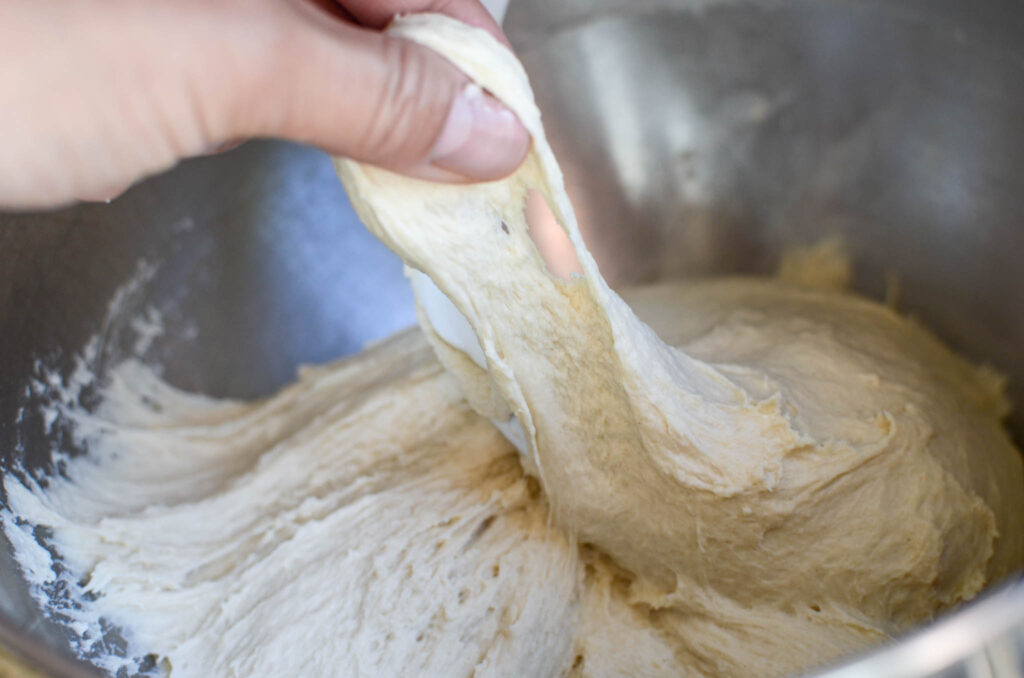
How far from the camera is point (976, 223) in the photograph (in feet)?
4.00

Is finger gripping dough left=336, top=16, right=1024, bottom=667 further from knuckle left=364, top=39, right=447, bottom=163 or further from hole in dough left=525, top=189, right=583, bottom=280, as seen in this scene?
hole in dough left=525, top=189, right=583, bottom=280

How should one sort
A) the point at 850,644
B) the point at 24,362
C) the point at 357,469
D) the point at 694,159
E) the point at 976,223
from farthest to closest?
1. the point at 694,159
2. the point at 976,223
3. the point at 357,469
4. the point at 24,362
5. the point at 850,644

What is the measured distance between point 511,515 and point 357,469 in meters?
0.23

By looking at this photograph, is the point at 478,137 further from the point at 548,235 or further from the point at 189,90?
the point at 548,235

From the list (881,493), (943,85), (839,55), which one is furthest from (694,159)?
(881,493)

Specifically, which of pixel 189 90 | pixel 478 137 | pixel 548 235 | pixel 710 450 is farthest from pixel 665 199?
pixel 189 90

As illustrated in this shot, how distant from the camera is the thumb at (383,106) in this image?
1.95ft

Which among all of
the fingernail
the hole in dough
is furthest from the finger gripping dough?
the hole in dough

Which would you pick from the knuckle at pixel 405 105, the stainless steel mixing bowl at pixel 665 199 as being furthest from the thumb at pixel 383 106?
the stainless steel mixing bowl at pixel 665 199

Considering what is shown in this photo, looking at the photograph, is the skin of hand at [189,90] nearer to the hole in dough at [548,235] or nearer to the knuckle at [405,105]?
the knuckle at [405,105]

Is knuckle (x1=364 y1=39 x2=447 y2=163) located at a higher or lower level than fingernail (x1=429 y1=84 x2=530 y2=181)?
higher

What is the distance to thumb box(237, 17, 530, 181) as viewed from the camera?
0.59 m

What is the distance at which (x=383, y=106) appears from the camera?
62 centimetres

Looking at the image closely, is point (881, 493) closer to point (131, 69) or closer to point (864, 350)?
point (864, 350)
